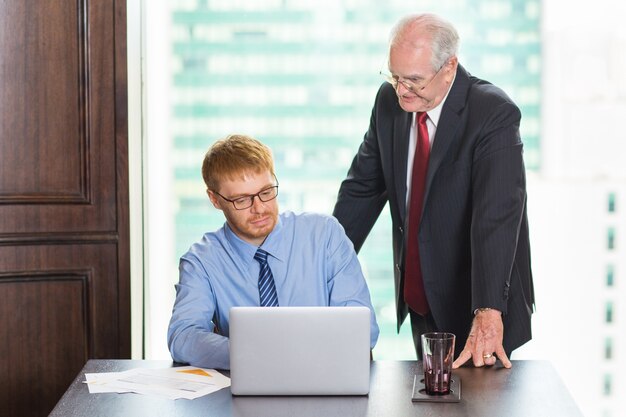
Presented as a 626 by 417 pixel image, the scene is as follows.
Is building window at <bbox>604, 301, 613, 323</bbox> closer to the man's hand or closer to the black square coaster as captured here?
the man's hand

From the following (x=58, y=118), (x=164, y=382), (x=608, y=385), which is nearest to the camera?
(x=164, y=382)

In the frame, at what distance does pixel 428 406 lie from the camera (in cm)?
172

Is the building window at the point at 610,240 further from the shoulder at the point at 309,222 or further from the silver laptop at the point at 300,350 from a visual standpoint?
the silver laptop at the point at 300,350

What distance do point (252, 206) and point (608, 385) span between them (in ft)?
7.43

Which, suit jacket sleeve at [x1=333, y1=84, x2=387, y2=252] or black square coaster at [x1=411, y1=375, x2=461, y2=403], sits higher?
suit jacket sleeve at [x1=333, y1=84, x2=387, y2=252]

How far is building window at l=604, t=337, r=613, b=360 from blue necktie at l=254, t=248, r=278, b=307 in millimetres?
2068

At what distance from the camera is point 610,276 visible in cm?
373

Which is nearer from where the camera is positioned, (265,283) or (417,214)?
(265,283)

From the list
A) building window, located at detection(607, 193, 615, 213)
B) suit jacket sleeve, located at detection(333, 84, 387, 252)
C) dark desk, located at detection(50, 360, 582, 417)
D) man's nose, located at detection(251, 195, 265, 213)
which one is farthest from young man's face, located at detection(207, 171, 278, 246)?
building window, located at detection(607, 193, 615, 213)

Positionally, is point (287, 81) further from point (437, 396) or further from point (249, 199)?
point (437, 396)


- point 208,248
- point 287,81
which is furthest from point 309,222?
point 287,81

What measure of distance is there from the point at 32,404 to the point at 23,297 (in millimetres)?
372

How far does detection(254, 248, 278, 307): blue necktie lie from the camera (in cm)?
221

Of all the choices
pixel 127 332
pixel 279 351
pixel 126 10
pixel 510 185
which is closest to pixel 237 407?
pixel 279 351
